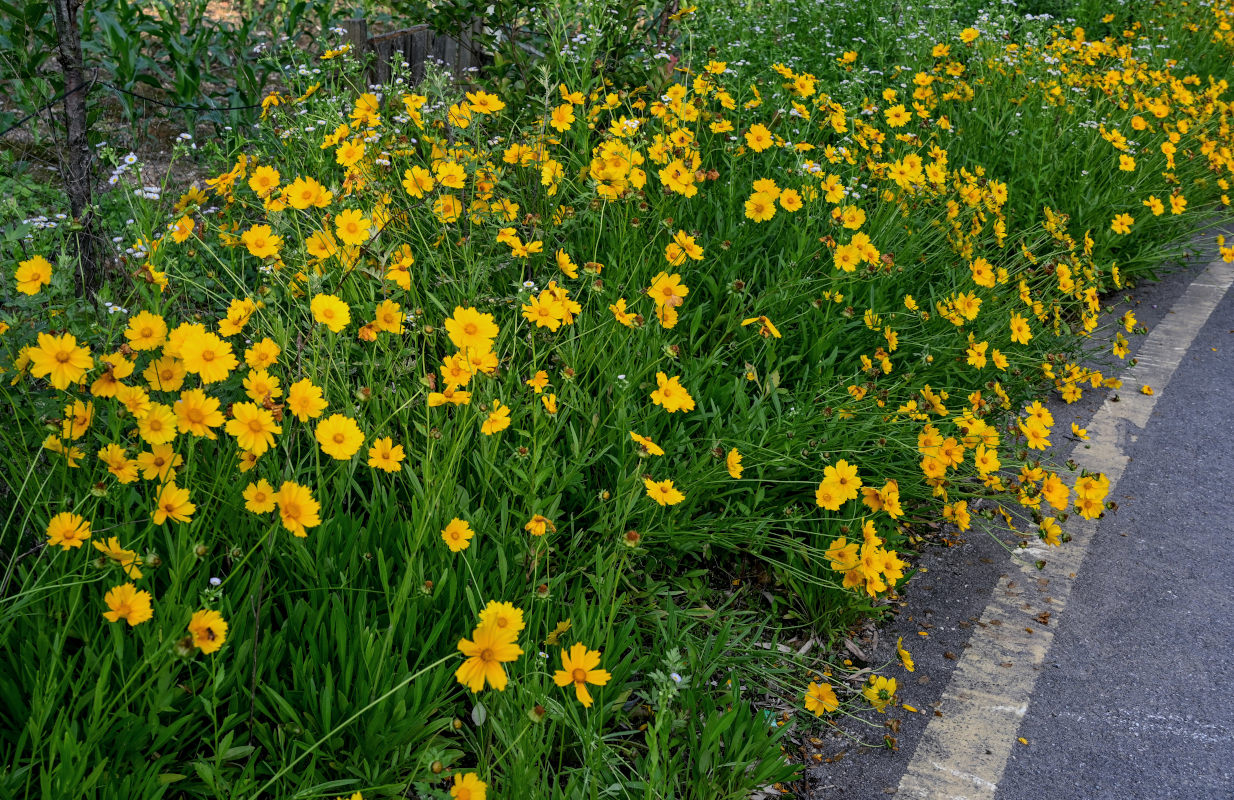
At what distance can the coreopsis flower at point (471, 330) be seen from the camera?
1.79 meters

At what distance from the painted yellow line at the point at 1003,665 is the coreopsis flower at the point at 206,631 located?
137cm

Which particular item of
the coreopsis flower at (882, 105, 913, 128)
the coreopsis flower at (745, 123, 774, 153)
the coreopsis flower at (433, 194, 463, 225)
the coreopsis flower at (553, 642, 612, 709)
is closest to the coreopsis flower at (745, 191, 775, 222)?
the coreopsis flower at (745, 123, 774, 153)

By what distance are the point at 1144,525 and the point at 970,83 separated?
109 inches

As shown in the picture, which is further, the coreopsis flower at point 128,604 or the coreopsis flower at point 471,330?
the coreopsis flower at point 471,330

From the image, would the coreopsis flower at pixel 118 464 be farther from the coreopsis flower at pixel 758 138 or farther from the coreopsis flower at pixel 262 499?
the coreopsis flower at pixel 758 138

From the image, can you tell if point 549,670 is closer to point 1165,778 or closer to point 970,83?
point 1165,778

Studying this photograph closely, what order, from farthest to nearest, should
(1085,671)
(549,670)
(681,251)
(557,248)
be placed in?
1. (557,248)
2. (681,251)
3. (1085,671)
4. (549,670)

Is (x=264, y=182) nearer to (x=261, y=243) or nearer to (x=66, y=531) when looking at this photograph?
(x=261, y=243)

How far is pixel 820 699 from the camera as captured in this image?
1917mm

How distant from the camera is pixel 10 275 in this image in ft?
8.61

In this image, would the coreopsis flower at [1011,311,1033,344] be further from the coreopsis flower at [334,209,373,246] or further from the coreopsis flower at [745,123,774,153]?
the coreopsis flower at [334,209,373,246]

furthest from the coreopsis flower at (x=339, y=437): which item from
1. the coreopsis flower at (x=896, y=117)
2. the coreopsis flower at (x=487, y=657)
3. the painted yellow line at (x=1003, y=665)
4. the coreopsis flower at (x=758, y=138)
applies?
the coreopsis flower at (x=896, y=117)

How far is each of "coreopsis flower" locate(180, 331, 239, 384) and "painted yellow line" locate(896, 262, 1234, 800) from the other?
1572 mm

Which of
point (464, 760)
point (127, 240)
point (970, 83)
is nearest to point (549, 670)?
point (464, 760)
